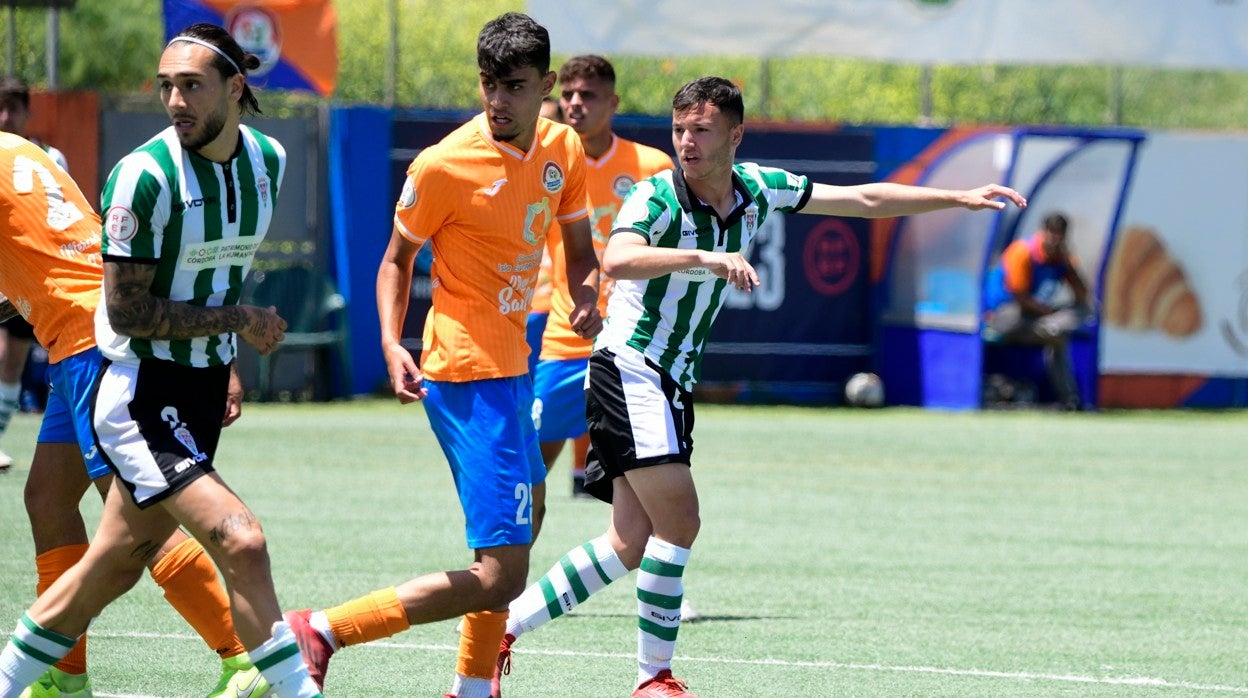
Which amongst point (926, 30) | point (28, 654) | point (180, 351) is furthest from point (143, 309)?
point (926, 30)

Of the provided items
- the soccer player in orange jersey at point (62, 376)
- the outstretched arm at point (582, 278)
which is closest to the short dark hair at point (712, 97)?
the outstretched arm at point (582, 278)

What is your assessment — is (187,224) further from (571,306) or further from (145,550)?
(571,306)

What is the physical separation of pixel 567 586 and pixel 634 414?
72cm

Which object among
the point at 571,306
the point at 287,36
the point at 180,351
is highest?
the point at 287,36

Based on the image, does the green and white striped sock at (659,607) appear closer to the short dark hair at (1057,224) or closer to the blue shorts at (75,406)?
the blue shorts at (75,406)

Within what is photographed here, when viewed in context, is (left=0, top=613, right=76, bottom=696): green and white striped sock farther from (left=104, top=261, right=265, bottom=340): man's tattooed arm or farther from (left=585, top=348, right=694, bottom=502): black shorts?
(left=585, top=348, right=694, bottom=502): black shorts

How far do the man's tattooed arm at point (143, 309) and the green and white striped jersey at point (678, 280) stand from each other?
1.61 m

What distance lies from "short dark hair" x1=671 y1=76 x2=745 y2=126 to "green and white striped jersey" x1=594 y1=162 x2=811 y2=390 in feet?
0.83

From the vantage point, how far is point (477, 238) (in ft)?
19.3

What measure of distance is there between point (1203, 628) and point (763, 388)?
1167 cm

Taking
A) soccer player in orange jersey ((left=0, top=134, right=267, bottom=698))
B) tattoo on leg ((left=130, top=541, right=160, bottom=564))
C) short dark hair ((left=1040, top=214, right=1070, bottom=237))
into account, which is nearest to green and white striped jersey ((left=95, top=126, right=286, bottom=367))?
soccer player in orange jersey ((left=0, top=134, right=267, bottom=698))

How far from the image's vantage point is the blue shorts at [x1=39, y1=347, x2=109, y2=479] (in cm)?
515

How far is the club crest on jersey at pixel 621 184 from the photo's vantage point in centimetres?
901

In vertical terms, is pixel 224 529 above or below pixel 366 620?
above
